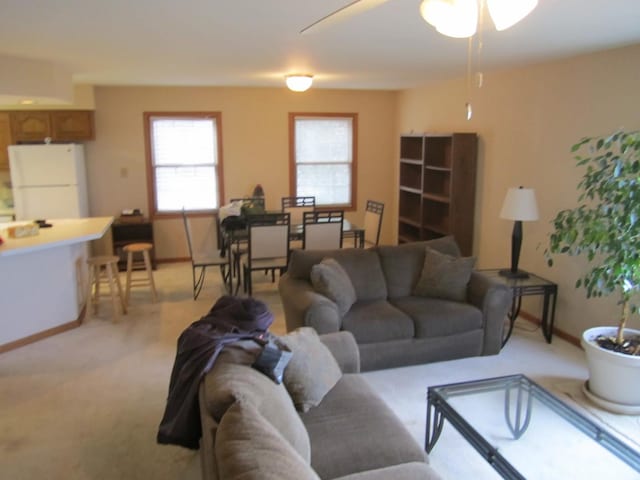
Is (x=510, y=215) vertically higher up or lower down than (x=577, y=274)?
higher up

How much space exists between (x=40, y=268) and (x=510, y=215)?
4158 mm

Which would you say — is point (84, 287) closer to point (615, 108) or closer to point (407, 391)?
point (407, 391)

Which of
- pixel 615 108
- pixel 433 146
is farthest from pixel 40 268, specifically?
pixel 615 108

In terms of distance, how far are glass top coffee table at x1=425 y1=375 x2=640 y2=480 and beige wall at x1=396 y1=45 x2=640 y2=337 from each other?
4.83 feet

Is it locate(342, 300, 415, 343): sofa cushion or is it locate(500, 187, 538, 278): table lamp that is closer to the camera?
locate(342, 300, 415, 343): sofa cushion

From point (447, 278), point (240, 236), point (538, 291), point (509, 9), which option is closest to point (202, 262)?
point (240, 236)

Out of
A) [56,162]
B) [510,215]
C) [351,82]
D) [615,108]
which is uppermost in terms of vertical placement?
[351,82]

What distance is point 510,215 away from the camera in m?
4.39

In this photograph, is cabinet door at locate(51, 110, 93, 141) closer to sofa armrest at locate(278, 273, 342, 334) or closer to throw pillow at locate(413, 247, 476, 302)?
sofa armrest at locate(278, 273, 342, 334)

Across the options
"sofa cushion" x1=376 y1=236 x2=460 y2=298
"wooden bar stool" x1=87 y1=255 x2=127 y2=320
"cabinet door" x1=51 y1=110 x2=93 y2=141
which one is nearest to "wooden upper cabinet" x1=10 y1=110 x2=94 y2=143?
"cabinet door" x1=51 y1=110 x2=93 y2=141

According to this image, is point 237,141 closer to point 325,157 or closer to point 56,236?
point 325,157

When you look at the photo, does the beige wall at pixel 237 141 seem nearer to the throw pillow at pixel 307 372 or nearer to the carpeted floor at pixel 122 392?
the carpeted floor at pixel 122 392

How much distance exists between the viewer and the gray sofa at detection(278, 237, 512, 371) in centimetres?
375

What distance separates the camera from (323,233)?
18.0 feet
